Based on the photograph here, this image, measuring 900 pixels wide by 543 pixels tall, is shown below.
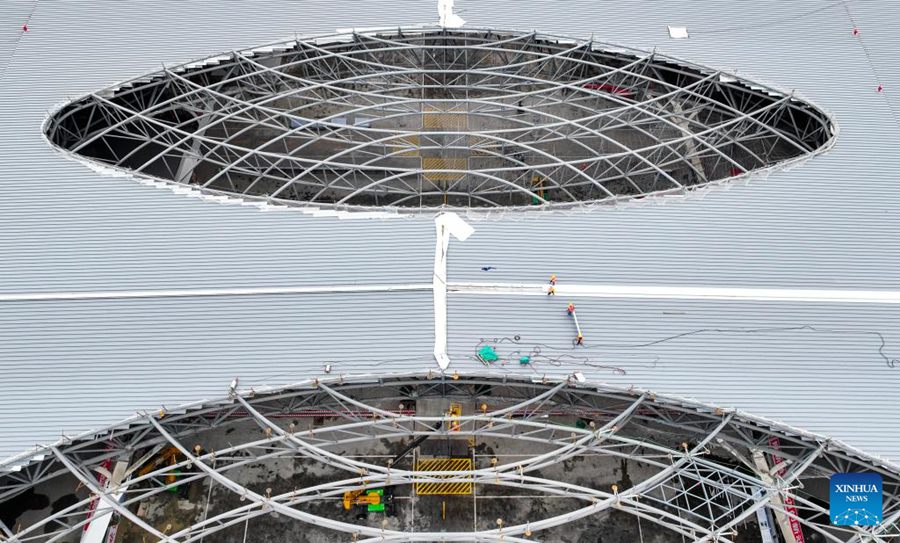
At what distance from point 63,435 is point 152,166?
747 inches

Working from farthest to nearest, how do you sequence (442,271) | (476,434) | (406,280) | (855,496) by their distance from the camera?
(442,271) < (406,280) < (476,434) < (855,496)

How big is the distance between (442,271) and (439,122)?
51.5ft

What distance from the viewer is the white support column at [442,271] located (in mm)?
23375

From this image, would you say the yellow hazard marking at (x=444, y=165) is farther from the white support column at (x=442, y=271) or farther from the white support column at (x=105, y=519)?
the white support column at (x=105, y=519)

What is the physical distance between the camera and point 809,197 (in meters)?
28.7

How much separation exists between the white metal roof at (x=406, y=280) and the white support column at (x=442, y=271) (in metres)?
0.36

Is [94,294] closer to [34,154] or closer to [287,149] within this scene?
[34,154]

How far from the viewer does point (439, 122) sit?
37625mm

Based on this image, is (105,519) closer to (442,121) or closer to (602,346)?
(602,346)

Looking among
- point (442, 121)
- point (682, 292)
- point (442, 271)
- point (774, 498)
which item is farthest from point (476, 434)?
point (442, 121)

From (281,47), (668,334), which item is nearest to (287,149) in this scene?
(281,47)

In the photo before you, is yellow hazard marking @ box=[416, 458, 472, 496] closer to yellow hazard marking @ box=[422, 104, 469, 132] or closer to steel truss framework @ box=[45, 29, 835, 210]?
steel truss framework @ box=[45, 29, 835, 210]

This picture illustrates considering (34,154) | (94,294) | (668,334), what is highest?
(34,154)

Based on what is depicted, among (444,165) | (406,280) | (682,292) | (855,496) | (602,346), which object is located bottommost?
(855,496)
